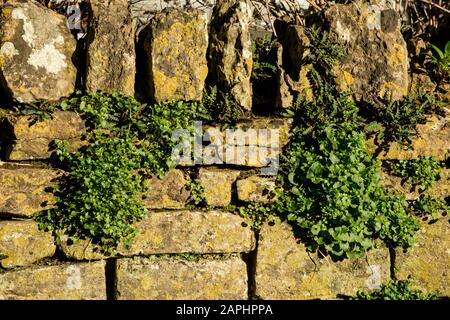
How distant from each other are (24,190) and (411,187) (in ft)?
8.87

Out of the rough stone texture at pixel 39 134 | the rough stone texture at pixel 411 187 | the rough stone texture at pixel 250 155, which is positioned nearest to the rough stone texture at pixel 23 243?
the rough stone texture at pixel 39 134

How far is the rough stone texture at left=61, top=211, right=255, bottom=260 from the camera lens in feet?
12.2

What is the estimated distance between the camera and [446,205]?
4.08 metres

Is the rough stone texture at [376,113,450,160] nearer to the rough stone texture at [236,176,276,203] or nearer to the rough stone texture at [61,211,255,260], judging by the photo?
the rough stone texture at [236,176,276,203]


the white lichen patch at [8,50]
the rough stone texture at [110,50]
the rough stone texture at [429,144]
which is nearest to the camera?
the white lichen patch at [8,50]

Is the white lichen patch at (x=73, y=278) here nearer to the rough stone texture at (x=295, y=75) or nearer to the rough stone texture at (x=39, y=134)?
the rough stone texture at (x=39, y=134)

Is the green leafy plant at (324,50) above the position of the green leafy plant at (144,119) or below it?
above

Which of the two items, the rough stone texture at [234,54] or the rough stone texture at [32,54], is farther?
the rough stone texture at [234,54]

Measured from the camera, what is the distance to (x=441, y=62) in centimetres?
412

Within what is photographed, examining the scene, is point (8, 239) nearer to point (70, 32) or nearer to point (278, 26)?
point (70, 32)

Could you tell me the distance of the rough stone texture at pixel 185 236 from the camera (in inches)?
146

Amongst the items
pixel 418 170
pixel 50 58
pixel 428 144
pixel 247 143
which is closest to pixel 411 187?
pixel 418 170

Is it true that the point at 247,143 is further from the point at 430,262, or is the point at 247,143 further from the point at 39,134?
the point at 430,262
